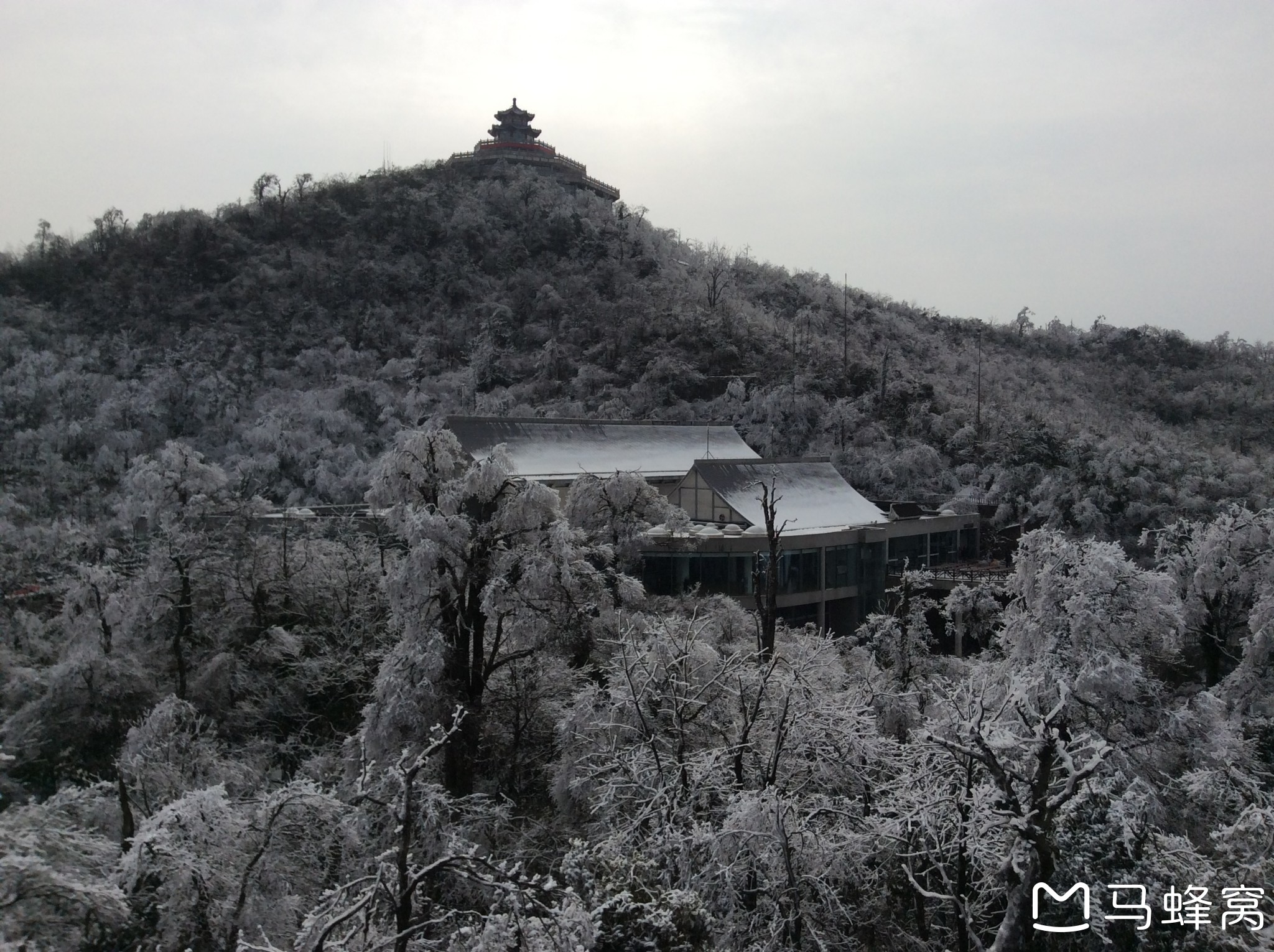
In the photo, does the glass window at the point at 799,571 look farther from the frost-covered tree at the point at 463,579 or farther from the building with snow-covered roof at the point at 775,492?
the frost-covered tree at the point at 463,579

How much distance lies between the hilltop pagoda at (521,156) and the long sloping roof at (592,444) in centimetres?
6344

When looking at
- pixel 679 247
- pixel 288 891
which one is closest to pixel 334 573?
pixel 288 891

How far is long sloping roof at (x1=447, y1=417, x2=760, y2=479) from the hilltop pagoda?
63.4 m

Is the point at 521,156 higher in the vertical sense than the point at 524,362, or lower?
higher

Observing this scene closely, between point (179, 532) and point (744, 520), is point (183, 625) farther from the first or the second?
point (744, 520)

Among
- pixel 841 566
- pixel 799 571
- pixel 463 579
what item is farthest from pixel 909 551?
pixel 463 579

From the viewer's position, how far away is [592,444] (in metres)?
38.2

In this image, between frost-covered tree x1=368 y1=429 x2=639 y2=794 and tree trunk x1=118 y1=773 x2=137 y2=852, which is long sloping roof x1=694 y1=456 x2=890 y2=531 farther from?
tree trunk x1=118 y1=773 x2=137 y2=852

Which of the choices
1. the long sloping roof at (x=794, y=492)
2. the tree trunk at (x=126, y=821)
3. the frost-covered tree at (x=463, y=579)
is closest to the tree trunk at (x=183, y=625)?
the frost-covered tree at (x=463, y=579)

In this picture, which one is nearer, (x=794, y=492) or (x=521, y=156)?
(x=794, y=492)

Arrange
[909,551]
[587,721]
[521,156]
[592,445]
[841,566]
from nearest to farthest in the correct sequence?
[587,721] → [841,566] → [909,551] → [592,445] → [521,156]

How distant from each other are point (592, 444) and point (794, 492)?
28.3ft

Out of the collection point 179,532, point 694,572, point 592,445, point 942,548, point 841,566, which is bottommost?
point 942,548

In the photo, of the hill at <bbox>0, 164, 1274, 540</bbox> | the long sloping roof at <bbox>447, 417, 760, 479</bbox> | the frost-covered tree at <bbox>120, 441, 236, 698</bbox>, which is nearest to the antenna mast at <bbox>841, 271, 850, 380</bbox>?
the hill at <bbox>0, 164, 1274, 540</bbox>
